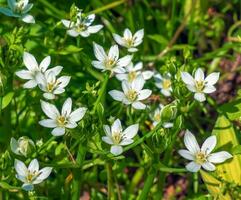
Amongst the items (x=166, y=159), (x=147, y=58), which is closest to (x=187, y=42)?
(x=147, y=58)

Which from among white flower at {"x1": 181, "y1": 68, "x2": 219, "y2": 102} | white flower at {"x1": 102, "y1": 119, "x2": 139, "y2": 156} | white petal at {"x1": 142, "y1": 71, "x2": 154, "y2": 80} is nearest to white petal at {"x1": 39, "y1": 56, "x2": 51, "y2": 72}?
white flower at {"x1": 102, "y1": 119, "x2": 139, "y2": 156}

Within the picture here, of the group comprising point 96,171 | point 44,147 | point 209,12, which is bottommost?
point 96,171

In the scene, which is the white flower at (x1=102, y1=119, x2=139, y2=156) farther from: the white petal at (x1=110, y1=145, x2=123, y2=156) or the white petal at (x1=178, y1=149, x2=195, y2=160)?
the white petal at (x1=178, y1=149, x2=195, y2=160)

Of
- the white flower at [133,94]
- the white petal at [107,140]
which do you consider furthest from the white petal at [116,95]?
the white petal at [107,140]

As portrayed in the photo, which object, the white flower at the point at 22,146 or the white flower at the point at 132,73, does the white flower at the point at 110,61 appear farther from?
the white flower at the point at 22,146

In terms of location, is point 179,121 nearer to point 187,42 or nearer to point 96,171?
point 96,171
